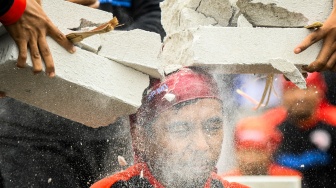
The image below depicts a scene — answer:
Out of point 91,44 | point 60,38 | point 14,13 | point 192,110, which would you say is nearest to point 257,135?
point 192,110

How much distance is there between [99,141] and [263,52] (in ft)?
4.74

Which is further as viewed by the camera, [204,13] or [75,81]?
[204,13]

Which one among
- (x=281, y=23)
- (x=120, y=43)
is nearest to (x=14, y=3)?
(x=120, y=43)

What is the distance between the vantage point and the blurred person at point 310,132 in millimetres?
4637

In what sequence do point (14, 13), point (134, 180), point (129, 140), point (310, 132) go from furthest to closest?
point (310, 132), point (129, 140), point (134, 180), point (14, 13)

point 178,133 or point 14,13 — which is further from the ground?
point 14,13

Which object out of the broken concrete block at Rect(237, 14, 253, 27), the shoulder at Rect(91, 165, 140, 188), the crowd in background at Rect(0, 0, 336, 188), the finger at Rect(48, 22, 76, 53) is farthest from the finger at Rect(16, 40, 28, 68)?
the broken concrete block at Rect(237, 14, 253, 27)

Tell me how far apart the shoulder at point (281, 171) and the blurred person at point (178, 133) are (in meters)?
1.25

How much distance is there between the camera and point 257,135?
4840 mm

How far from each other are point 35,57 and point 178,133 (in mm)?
874

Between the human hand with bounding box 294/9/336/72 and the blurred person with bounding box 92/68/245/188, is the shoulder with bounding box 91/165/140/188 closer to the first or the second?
the blurred person with bounding box 92/68/245/188

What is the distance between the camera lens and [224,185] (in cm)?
372

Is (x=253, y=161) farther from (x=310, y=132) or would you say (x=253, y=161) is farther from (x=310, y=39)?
(x=310, y=39)

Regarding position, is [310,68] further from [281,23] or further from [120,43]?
[120,43]
